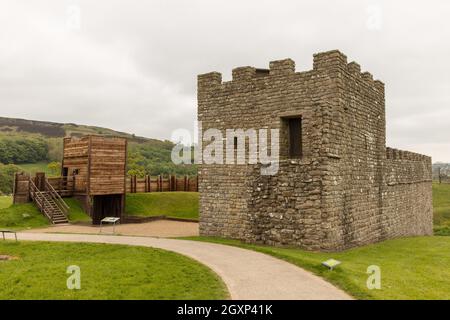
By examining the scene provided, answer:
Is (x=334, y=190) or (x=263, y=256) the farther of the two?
(x=334, y=190)

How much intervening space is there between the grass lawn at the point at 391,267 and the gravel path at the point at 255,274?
1.28 ft

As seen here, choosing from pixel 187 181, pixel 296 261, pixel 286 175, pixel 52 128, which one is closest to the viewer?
pixel 296 261

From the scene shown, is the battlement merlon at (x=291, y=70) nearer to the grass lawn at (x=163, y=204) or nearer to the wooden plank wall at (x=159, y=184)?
the grass lawn at (x=163, y=204)

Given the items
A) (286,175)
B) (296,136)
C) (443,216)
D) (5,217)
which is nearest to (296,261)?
(286,175)

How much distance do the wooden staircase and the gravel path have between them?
11430 mm

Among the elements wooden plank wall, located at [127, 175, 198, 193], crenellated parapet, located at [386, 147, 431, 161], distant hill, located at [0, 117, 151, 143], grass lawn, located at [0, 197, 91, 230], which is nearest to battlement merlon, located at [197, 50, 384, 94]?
crenellated parapet, located at [386, 147, 431, 161]

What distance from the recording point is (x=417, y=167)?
22.6 meters

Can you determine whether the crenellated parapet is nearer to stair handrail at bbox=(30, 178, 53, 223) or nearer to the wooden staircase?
the wooden staircase

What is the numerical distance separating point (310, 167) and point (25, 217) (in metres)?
17.8

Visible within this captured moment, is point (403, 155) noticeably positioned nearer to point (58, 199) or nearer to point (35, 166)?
point (58, 199)

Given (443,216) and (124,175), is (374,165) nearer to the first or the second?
(124,175)

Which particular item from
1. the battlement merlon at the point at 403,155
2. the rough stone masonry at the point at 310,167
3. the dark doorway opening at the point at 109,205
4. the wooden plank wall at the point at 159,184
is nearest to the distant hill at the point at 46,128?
the wooden plank wall at the point at 159,184

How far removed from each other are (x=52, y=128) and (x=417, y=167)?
412 ft

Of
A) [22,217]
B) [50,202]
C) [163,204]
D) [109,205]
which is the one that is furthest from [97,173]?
[163,204]
